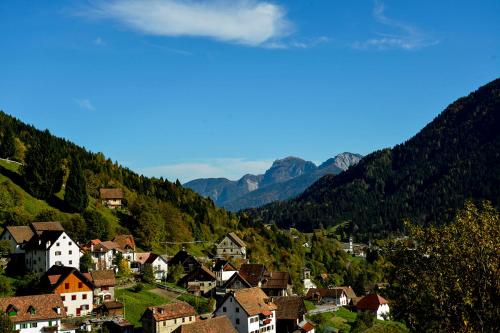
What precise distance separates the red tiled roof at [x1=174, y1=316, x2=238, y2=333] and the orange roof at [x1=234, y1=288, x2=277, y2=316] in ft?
20.3

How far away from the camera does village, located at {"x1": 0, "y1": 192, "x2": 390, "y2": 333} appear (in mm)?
71938

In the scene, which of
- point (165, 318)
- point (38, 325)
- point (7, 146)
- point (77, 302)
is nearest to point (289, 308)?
point (165, 318)

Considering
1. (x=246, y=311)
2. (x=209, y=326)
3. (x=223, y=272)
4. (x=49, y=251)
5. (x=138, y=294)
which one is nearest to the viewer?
(x=209, y=326)

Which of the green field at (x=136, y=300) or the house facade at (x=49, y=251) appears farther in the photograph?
the house facade at (x=49, y=251)

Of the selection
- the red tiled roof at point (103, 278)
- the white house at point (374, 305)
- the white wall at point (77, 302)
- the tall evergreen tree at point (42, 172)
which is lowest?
the white house at point (374, 305)

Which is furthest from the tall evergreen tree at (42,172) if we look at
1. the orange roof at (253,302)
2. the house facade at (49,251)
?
the orange roof at (253,302)

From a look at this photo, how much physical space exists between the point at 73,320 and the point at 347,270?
10938 centimetres

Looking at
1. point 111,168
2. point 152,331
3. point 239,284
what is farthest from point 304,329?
point 111,168

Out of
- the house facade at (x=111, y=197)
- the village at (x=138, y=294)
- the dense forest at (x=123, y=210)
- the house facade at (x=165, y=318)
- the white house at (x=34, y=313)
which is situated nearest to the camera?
the white house at (x=34, y=313)

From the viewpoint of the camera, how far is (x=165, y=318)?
245 feet

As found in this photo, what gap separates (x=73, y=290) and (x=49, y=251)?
1387 cm

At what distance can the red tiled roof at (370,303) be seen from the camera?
11881cm

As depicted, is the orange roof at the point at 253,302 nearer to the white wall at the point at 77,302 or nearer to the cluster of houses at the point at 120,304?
the cluster of houses at the point at 120,304

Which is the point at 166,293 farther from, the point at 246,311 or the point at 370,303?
the point at 370,303
